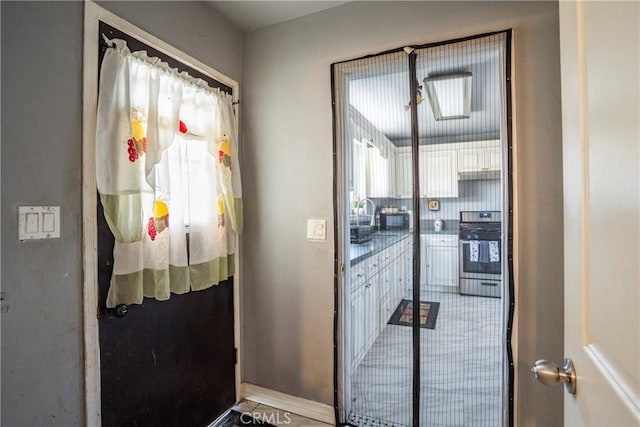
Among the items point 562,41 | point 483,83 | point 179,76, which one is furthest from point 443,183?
point 179,76

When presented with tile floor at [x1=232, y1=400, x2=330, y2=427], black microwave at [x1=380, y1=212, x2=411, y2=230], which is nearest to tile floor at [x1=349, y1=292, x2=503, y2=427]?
tile floor at [x1=232, y1=400, x2=330, y2=427]

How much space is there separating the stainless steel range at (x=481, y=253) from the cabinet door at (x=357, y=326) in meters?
0.61

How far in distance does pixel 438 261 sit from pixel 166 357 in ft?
4.93

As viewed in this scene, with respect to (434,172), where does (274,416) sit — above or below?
below

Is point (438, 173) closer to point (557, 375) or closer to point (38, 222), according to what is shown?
point (557, 375)

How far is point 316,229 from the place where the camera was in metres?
1.80

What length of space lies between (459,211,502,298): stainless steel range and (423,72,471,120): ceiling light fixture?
0.53 meters

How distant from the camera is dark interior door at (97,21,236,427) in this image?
123 cm

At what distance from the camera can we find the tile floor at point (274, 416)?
1.74m

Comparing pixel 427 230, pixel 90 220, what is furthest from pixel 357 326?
pixel 90 220

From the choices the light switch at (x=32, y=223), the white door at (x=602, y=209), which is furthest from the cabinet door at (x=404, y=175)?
the light switch at (x=32, y=223)

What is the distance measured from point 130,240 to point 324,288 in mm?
1048

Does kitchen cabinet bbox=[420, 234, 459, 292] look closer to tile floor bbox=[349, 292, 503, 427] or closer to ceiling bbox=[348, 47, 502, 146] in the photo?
tile floor bbox=[349, 292, 503, 427]

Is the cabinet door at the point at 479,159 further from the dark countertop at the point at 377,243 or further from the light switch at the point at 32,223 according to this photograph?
the light switch at the point at 32,223
